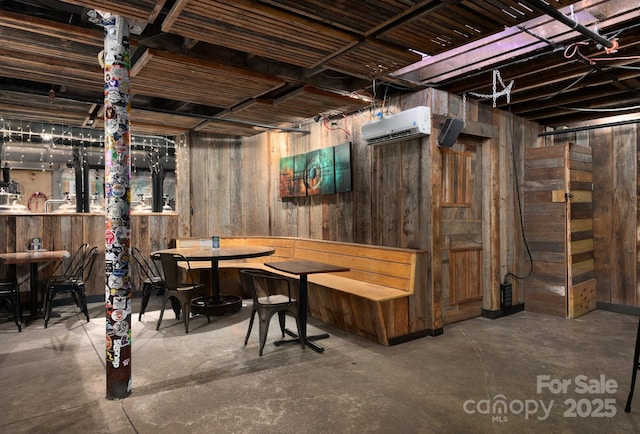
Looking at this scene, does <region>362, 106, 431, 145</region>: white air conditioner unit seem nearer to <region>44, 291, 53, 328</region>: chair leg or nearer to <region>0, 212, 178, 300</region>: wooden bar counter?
<region>0, 212, 178, 300</region>: wooden bar counter

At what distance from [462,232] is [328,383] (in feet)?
8.95

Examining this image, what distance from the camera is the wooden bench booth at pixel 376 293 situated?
4223 mm

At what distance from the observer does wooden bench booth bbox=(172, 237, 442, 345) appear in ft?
13.9

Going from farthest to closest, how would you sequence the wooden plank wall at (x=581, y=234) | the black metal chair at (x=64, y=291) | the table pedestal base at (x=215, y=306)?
the wooden plank wall at (x=581, y=234)
the table pedestal base at (x=215, y=306)
the black metal chair at (x=64, y=291)

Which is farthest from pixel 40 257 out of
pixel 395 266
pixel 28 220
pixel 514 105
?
pixel 514 105

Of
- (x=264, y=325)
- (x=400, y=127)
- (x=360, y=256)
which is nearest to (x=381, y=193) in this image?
(x=360, y=256)

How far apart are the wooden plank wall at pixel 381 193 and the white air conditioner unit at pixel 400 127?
7.5 inches

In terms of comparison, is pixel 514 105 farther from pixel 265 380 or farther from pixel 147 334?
pixel 147 334

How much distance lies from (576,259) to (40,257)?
688 cm

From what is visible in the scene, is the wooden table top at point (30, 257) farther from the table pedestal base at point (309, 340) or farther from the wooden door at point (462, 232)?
the wooden door at point (462, 232)

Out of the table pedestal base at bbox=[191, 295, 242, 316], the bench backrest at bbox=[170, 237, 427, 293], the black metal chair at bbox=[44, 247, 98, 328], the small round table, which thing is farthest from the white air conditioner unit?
the black metal chair at bbox=[44, 247, 98, 328]

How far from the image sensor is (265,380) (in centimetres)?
335

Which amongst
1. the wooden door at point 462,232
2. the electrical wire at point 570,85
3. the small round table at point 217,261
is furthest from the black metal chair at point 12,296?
the electrical wire at point 570,85

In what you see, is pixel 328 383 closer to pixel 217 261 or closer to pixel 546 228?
pixel 217 261
